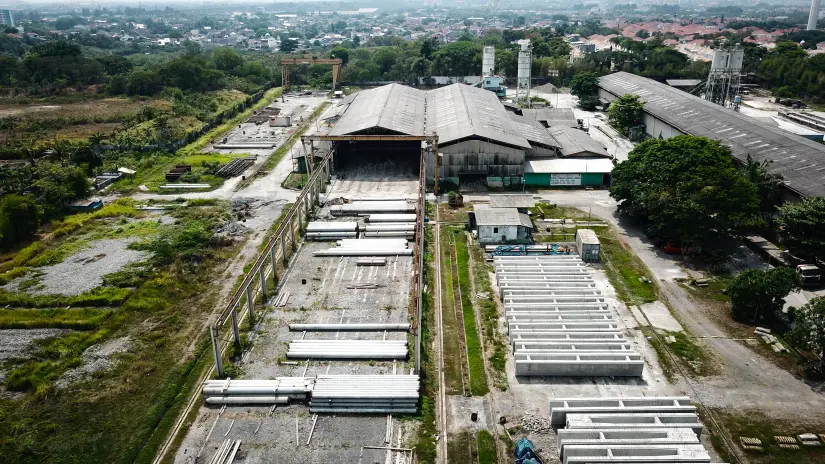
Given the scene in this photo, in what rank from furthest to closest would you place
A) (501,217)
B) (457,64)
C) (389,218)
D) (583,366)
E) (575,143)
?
(457,64)
(575,143)
(389,218)
(501,217)
(583,366)

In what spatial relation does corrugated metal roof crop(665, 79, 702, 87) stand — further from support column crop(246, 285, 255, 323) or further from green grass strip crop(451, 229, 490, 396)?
support column crop(246, 285, 255, 323)

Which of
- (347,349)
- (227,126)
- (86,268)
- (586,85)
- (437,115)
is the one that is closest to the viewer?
(347,349)

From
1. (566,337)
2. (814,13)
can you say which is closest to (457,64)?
(566,337)

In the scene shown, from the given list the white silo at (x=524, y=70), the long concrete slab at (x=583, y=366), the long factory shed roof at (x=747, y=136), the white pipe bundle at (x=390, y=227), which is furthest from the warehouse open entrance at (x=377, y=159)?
the long concrete slab at (x=583, y=366)

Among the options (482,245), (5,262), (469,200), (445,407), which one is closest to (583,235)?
(482,245)

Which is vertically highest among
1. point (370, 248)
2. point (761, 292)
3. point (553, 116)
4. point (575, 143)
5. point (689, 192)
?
point (689, 192)

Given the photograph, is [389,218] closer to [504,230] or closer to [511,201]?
[504,230]
